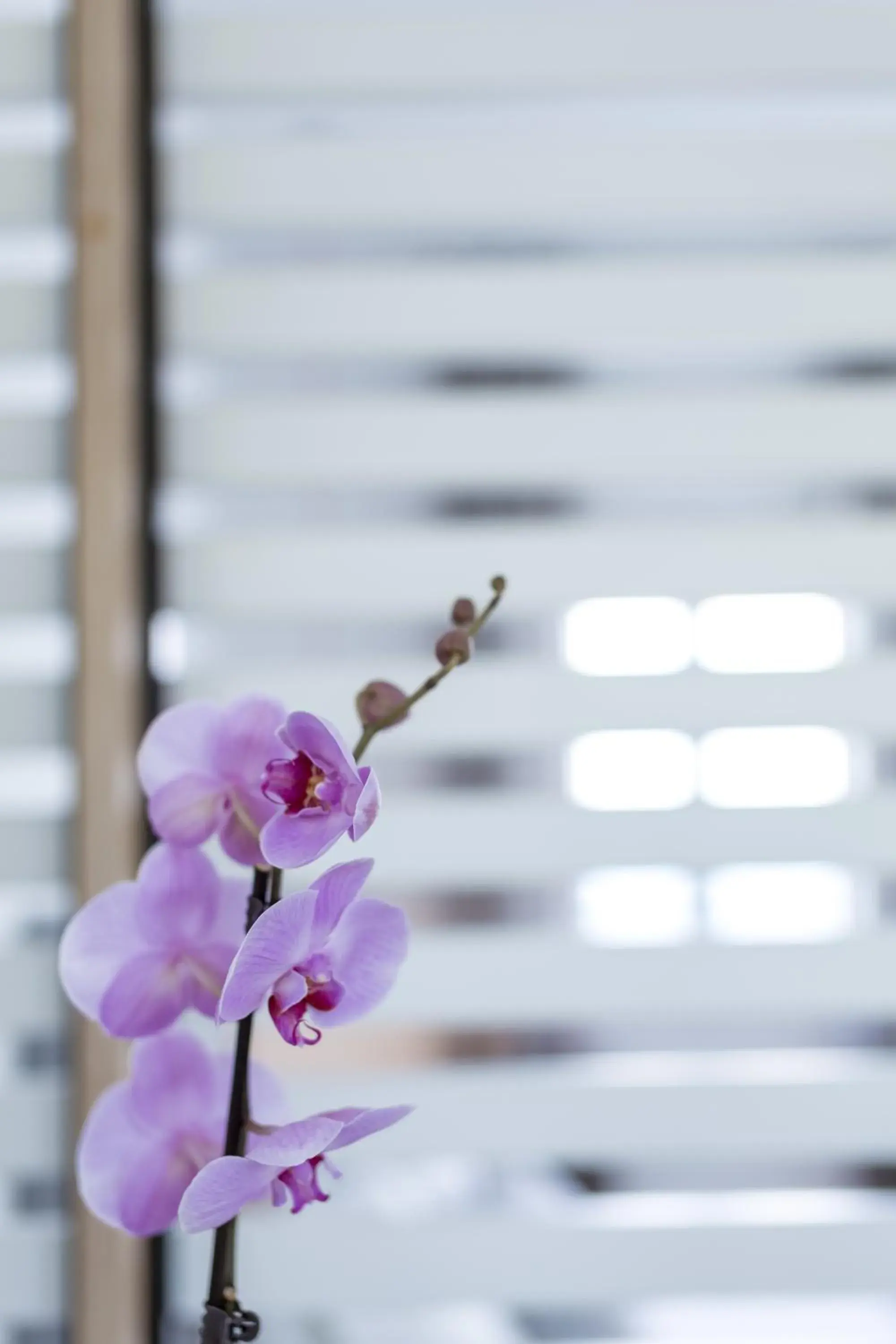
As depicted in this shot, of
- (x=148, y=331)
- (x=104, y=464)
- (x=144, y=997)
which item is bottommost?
(x=144, y=997)

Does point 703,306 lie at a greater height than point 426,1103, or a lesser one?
greater

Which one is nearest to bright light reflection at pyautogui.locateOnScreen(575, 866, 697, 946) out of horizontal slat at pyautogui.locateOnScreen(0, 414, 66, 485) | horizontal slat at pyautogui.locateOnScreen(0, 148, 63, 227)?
horizontal slat at pyautogui.locateOnScreen(0, 414, 66, 485)

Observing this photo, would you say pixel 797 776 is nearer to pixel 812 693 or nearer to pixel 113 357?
pixel 812 693

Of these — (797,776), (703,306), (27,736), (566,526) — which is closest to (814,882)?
(797,776)

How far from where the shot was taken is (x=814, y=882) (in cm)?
86

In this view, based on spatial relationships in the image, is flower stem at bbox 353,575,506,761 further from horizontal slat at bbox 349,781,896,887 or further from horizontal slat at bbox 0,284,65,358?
horizontal slat at bbox 0,284,65,358

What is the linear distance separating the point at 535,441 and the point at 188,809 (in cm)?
44

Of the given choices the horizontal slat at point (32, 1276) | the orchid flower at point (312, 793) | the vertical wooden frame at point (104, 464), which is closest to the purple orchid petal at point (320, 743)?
the orchid flower at point (312, 793)

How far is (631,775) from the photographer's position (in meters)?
0.85

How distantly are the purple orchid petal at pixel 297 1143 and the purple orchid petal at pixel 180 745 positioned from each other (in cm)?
16

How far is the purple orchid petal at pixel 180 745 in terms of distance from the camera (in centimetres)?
50

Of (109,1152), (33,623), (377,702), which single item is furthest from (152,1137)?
(33,623)

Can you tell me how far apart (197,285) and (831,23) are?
52 cm

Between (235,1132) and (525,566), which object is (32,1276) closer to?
(235,1132)
